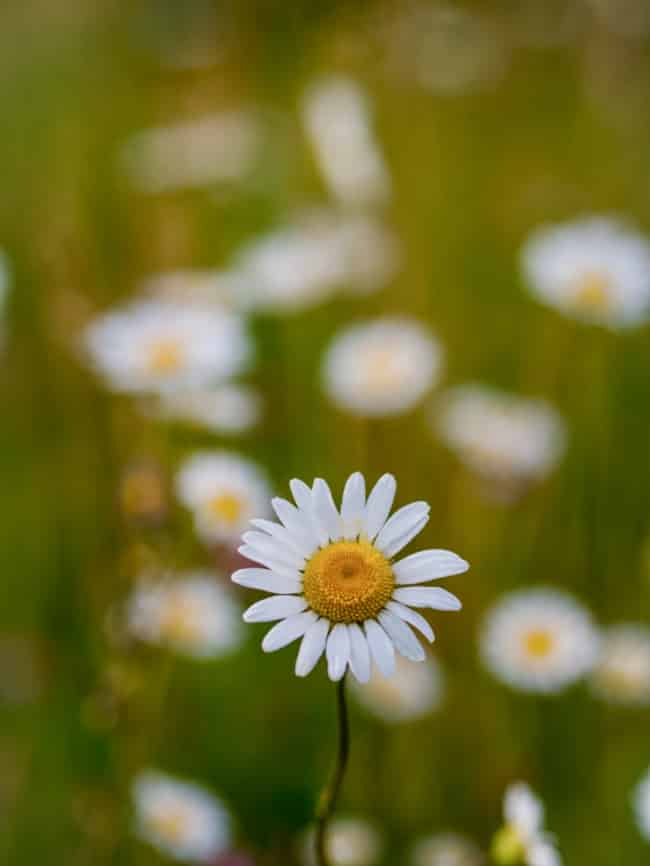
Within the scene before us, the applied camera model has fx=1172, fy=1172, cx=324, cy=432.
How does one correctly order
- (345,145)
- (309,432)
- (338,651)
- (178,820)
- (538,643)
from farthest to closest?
1. (345,145)
2. (309,432)
3. (538,643)
4. (178,820)
5. (338,651)

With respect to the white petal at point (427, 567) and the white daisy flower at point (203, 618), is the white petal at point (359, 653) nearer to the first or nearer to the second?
the white petal at point (427, 567)

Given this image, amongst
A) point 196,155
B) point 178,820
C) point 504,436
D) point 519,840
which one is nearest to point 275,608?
point 519,840

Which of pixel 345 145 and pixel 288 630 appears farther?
pixel 345 145

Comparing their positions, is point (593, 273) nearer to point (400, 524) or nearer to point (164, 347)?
point (164, 347)

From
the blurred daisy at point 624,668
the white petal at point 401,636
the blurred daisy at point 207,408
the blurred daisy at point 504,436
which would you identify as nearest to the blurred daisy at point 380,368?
the blurred daisy at point 504,436

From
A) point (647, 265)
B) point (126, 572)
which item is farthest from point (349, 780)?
point (647, 265)

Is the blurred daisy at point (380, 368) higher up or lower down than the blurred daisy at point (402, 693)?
higher up

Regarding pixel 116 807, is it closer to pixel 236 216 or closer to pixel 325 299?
pixel 325 299

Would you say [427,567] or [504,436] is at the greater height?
[427,567]
